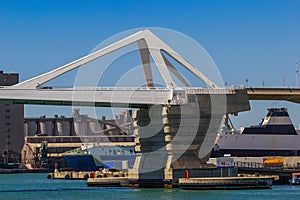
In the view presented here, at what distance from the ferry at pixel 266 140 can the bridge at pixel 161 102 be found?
33172 millimetres

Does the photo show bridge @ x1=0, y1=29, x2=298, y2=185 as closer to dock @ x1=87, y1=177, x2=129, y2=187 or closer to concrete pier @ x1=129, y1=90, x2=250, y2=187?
concrete pier @ x1=129, y1=90, x2=250, y2=187

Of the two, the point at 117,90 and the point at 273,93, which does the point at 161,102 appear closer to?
the point at 117,90

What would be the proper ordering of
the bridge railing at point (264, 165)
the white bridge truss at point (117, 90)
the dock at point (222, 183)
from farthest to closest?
the bridge railing at point (264, 165)
the white bridge truss at point (117, 90)
the dock at point (222, 183)

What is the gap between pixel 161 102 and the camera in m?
82.9

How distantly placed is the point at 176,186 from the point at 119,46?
1255 cm

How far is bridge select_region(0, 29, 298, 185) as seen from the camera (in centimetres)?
8162

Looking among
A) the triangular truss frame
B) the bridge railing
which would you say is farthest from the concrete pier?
the bridge railing

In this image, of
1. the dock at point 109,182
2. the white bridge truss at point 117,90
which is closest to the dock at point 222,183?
the white bridge truss at point 117,90

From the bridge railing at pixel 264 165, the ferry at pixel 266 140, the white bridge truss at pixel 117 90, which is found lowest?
the bridge railing at pixel 264 165

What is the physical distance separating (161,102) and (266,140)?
37909 millimetres

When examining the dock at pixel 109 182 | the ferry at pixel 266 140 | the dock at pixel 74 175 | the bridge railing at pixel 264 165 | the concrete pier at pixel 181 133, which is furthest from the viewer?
the dock at pixel 74 175

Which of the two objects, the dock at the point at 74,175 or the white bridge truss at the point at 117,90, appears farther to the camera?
the dock at the point at 74,175

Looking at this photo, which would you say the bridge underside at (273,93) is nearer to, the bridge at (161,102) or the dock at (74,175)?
the bridge at (161,102)

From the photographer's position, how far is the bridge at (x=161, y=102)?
8162cm
